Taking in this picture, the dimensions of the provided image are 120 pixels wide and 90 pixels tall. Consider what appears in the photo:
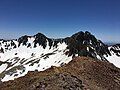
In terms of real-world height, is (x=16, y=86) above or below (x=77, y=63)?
below

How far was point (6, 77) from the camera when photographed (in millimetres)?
199000

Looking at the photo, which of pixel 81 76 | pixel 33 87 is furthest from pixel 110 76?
pixel 33 87

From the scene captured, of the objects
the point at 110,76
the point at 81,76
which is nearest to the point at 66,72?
the point at 81,76

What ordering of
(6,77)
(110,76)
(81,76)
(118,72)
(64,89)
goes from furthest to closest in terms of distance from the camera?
(6,77) < (118,72) < (110,76) < (81,76) < (64,89)

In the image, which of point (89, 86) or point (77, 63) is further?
point (77, 63)

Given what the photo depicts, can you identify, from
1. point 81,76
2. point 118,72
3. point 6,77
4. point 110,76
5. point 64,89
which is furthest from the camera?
point 6,77

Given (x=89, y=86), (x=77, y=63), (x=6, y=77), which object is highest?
(x=77, y=63)

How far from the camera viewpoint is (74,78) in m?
25.2

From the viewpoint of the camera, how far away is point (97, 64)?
103ft

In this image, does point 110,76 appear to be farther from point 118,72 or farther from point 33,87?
point 33,87

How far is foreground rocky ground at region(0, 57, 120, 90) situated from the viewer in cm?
2400

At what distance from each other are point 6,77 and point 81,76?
180198 millimetres

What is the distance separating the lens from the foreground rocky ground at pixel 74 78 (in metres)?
24.0

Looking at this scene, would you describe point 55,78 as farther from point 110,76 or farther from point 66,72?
point 110,76
